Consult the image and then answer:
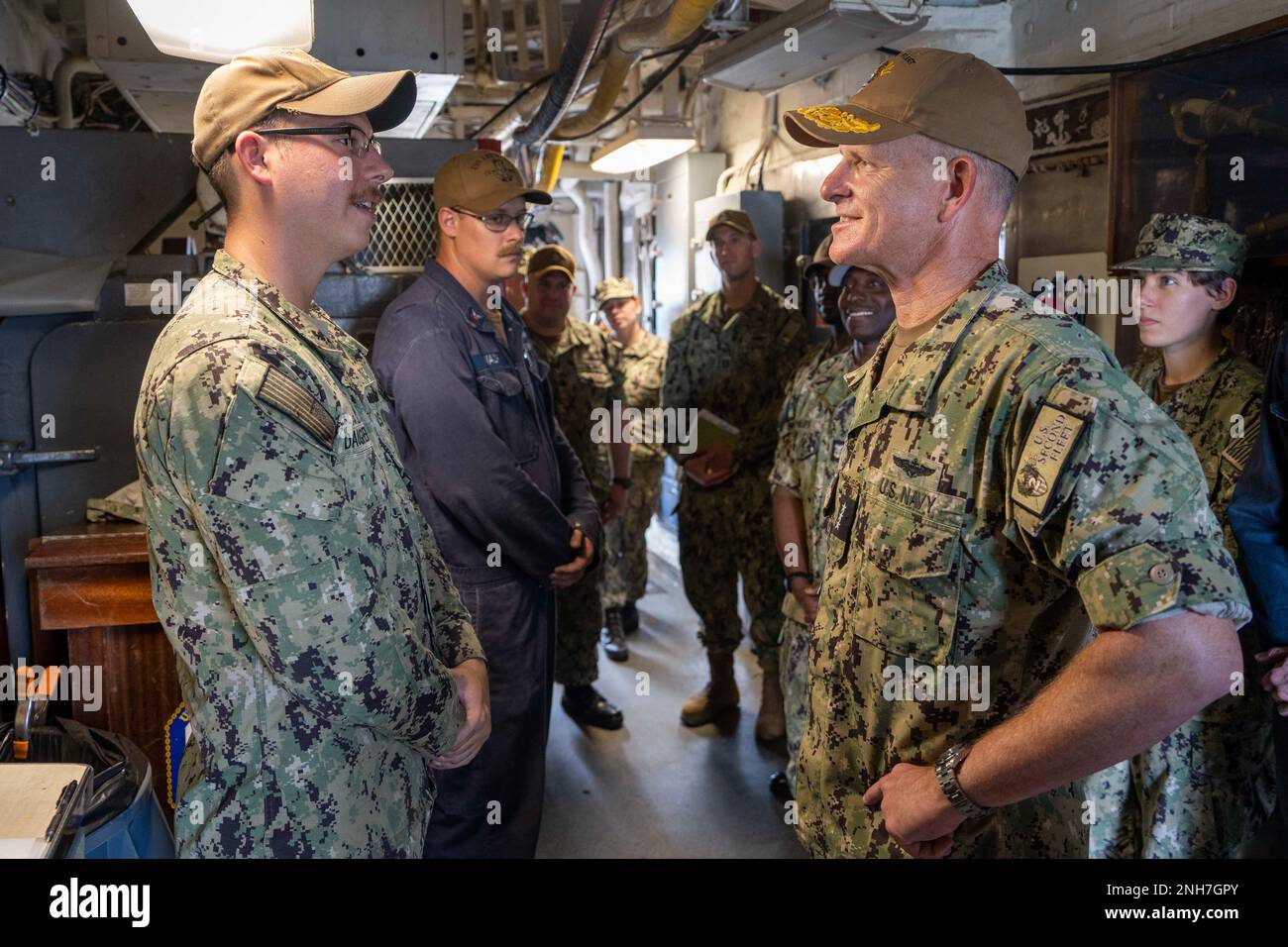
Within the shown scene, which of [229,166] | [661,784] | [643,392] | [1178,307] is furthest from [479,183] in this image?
[643,392]

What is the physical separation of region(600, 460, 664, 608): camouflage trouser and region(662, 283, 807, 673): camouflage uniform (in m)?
1.07

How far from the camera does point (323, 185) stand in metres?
1.45

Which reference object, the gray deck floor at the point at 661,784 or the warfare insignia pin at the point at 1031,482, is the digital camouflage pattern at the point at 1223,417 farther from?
the gray deck floor at the point at 661,784

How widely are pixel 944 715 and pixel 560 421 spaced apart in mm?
3078

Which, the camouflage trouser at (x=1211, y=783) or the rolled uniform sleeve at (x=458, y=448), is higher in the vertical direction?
the rolled uniform sleeve at (x=458, y=448)

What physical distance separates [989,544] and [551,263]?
3309mm

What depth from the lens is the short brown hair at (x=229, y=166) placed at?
4.60 feet

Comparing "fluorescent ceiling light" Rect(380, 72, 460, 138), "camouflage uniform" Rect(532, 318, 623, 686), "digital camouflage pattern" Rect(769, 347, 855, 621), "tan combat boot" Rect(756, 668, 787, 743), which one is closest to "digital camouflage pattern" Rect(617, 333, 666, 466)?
"camouflage uniform" Rect(532, 318, 623, 686)

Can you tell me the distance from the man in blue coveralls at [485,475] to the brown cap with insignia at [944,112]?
1.21 m

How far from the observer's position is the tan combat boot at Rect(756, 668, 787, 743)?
368 cm

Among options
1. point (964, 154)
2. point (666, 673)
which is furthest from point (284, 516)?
point (666, 673)

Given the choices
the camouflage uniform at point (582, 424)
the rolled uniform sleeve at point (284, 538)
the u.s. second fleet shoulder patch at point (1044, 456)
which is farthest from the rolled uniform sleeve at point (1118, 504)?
the camouflage uniform at point (582, 424)

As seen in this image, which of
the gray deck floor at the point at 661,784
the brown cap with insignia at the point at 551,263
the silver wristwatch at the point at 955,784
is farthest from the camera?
the brown cap with insignia at the point at 551,263

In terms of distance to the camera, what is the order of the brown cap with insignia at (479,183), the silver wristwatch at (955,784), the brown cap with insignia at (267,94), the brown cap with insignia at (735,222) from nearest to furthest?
the silver wristwatch at (955,784) < the brown cap with insignia at (267,94) < the brown cap with insignia at (479,183) < the brown cap with insignia at (735,222)
